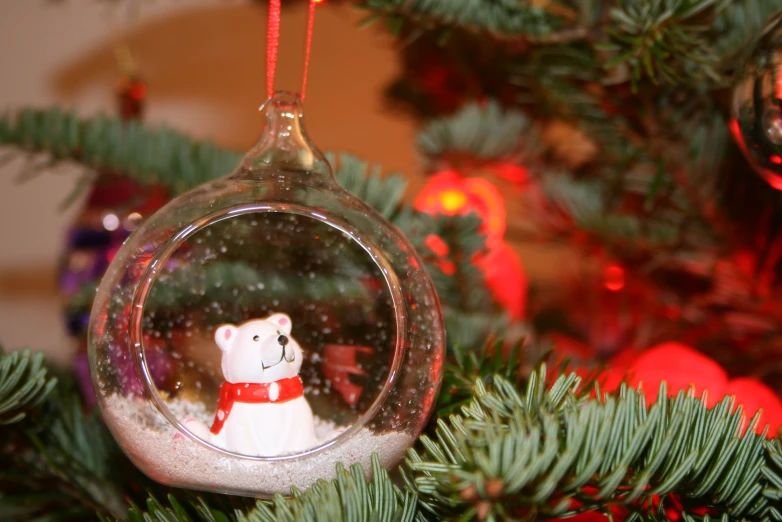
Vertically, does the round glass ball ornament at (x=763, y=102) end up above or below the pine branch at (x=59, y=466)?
above

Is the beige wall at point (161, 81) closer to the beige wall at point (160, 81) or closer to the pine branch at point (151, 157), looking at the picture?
the beige wall at point (160, 81)

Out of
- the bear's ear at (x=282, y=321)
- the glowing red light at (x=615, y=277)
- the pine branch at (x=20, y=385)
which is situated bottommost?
the glowing red light at (x=615, y=277)

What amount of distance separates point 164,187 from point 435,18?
0.77ft

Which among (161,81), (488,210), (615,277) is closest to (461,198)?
(488,210)

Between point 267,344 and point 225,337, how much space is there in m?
0.03

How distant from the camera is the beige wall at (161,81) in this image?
94cm

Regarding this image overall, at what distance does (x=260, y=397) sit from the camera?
0.32 meters

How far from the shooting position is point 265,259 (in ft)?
1.29

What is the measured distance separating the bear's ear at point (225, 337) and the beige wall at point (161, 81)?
0.65 metres

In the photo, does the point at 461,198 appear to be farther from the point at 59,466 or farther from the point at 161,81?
the point at 161,81

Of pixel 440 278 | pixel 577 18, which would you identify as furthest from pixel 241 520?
pixel 577 18

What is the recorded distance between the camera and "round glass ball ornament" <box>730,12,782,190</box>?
1.03 ft

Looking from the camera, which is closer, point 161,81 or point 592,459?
point 592,459

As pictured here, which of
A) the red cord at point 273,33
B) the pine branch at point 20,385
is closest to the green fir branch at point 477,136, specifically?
the red cord at point 273,33
